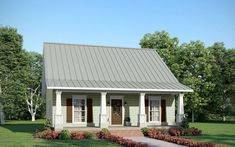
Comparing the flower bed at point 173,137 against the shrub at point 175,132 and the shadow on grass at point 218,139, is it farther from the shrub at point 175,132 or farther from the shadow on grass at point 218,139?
the shadow on grass at point 218,139

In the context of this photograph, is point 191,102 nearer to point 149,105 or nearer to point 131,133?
point 149,105

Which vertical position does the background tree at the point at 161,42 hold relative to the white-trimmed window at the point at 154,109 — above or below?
above

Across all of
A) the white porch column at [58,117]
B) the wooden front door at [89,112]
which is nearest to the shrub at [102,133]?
the white porch column at [58,117]

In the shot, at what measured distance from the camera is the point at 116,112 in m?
26.4

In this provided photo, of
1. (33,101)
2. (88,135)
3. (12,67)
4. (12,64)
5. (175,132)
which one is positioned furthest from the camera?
(33,101)

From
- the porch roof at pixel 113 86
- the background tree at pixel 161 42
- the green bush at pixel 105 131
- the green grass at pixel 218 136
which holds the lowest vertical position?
the green grass at pixel 218 136

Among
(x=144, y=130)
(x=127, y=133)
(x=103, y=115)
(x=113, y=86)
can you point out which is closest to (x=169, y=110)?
(x=144, y=130)

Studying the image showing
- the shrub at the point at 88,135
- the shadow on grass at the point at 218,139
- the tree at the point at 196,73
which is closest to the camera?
the shadow on grass at the point at 218,139

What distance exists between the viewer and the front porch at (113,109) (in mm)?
24312

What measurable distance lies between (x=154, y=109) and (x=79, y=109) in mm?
5953

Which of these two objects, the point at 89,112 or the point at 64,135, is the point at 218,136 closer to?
the point at 89,112

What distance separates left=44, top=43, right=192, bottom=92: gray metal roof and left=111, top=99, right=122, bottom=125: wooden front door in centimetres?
164

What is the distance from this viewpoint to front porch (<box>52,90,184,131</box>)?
2431cm

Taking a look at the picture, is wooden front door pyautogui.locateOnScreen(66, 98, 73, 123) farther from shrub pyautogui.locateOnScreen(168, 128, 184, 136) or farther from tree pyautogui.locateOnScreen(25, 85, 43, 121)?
tree pyautogui.locateOnScreen(25, 85, 43, 121)
